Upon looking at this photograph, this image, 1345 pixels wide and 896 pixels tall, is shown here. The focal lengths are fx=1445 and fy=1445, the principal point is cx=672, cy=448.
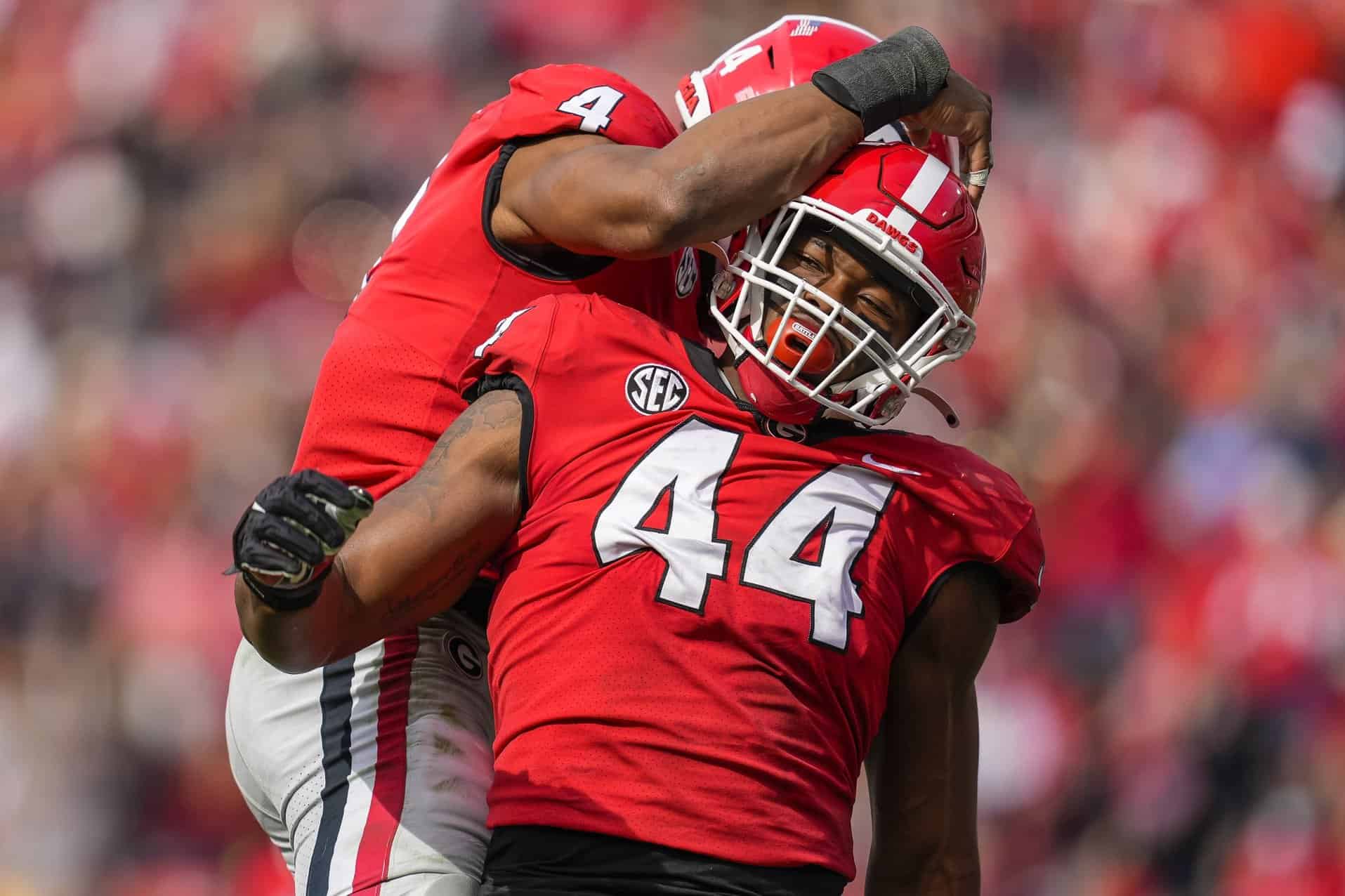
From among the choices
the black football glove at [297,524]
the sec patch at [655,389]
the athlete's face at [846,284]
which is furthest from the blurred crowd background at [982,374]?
the black football glove at [297,524]

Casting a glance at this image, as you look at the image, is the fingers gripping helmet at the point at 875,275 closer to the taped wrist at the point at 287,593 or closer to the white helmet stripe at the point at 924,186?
the white helmet stripe at the point at 924,186

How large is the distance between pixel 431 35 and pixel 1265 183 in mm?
2604

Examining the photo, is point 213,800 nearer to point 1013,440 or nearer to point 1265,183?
point 1013,440

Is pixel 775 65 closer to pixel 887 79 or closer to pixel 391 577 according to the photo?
pixel 887 79

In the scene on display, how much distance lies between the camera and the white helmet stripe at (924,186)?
1.88 meters

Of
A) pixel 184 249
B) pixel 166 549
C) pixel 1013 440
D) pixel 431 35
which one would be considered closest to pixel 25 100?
pixel 184 249

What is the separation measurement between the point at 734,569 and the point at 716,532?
51mm

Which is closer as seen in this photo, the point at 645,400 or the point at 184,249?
the point at 645,400

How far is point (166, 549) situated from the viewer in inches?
161

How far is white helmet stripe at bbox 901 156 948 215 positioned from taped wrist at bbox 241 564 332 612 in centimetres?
87

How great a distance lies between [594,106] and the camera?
6.95ft

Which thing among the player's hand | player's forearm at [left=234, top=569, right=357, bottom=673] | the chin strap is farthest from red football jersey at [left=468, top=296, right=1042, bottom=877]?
the player's hand

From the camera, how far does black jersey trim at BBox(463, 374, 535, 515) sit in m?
1.76

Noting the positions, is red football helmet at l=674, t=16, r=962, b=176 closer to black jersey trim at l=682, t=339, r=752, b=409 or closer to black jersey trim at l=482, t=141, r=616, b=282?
black jersey trim at l=482, t=141, r=616, b=282
